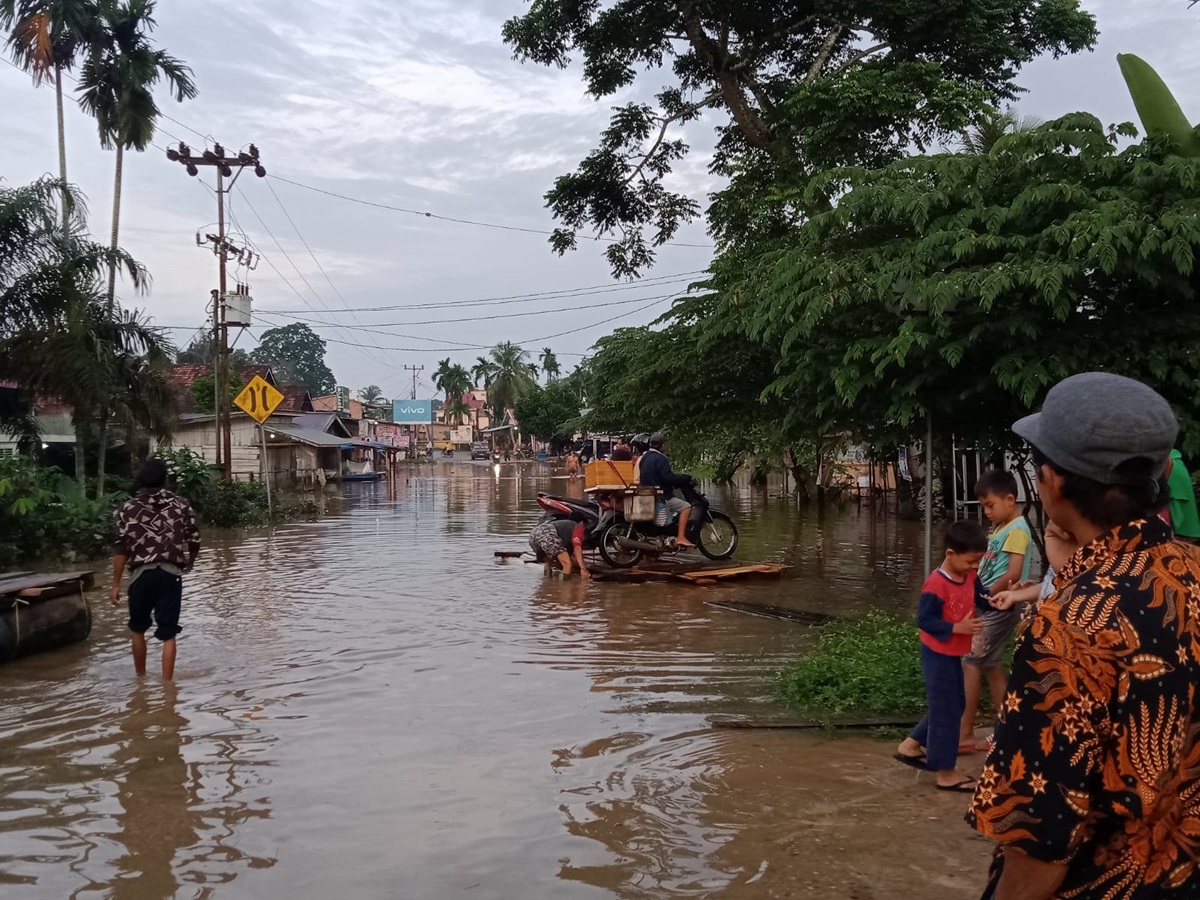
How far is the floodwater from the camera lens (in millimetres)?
4328

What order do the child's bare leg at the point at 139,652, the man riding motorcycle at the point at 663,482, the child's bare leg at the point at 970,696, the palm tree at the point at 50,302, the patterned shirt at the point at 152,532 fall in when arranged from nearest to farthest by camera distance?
the child's bare leg at the point at 970,696, the patterned shirt at the point at 152,532, the child's bare leg at the point at 139,652, the man riding motorcycle at the point at 663,482, the palm tree at the point at 50,302

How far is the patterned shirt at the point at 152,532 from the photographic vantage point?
7.71 meters

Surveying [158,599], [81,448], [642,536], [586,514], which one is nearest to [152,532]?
[158,599]

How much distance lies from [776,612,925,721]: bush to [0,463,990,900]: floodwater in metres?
0.32

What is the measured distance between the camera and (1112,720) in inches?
68.6

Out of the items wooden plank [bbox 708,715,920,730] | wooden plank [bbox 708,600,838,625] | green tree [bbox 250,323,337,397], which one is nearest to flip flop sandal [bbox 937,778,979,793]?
wooden plank [bbox 708,715,920,730]

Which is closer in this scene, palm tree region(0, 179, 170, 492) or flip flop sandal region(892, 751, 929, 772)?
flip flop sandal region(892, 751, 929, 772)

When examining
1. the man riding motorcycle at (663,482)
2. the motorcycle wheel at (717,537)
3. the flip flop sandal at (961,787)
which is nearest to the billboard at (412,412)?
the motorcycle wheel at (717,537)

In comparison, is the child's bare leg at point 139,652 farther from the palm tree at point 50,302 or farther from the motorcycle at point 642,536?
the palm tree at point 50,302

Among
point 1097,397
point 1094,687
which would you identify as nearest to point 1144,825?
point 1094,687

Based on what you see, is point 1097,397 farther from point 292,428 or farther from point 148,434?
point 292,428

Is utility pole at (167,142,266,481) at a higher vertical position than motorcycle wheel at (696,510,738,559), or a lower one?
higher

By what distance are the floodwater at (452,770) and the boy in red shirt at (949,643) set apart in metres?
0.20

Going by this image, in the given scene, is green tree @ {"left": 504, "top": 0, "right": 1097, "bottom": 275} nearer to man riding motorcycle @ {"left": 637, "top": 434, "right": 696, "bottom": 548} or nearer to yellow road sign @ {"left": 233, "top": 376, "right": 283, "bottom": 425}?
man riding motorcycle @ {"left": 637, "top": 434, "right": 696, "bottom": 548}
